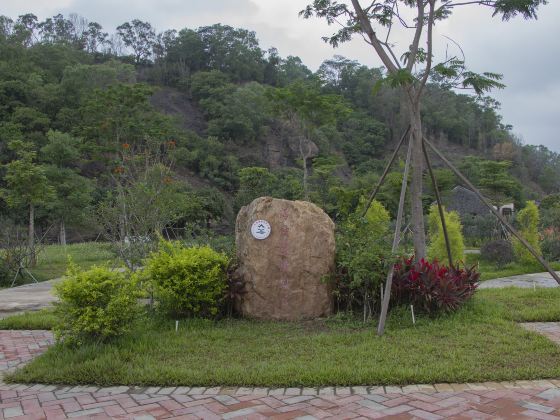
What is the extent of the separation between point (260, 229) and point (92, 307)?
2.28 meters

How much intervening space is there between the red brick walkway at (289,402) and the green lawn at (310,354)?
118 millimetres

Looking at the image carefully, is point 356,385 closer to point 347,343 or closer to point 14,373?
point 347,343

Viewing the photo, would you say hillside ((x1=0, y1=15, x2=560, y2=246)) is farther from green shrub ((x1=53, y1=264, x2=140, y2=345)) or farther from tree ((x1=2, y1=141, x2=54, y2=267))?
green shrub ((x1=53, y1=264, x2=140, y2=345))

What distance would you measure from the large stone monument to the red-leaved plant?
88cm

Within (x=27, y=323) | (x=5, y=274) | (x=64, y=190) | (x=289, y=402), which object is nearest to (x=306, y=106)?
(x=64, y=190)

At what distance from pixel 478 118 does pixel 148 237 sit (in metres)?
61.2

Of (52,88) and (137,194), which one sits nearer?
(137,194)

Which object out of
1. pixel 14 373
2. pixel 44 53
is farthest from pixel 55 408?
pixel 44 53

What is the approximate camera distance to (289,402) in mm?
3730

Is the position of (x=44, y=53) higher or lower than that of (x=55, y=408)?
higher

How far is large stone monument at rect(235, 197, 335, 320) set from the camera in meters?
6.39

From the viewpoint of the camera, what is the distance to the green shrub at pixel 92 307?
4871 millimetres

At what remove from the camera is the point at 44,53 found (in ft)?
143

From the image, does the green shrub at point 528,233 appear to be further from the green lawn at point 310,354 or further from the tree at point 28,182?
the tree at point 28,182
